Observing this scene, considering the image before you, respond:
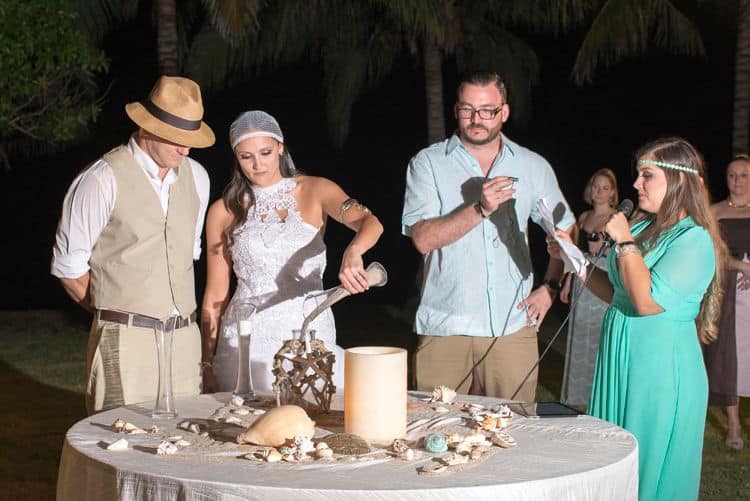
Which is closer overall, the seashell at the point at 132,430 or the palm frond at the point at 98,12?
the seashell at the point at 132,430

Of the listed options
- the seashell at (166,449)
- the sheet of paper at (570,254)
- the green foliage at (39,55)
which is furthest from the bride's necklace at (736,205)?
the green foliage at (39,55)

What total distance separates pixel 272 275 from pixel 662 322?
145cm

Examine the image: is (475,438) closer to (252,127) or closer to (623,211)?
(623,211)

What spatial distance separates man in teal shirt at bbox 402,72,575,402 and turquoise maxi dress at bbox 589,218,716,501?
45 centimetres

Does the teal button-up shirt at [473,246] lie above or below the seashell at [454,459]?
above

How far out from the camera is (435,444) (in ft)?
8.46

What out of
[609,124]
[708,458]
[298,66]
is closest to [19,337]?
[708,458]

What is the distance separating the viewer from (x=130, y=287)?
3.72 metres

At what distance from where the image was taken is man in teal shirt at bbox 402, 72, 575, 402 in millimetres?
4062

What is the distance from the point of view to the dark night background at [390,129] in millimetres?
19922

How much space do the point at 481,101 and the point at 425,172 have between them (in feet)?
1.21

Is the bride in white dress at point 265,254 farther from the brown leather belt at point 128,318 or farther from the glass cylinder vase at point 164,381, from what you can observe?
the glass cylinder vase at point 164,381

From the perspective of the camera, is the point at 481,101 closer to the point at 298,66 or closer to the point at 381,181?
the point at 381,181

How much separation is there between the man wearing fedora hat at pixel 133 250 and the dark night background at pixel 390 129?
591 inches
